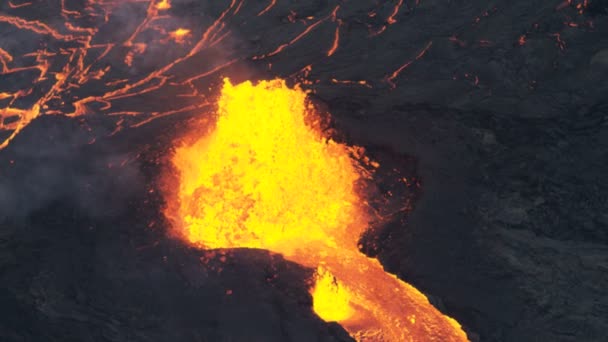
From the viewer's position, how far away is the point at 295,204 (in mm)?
4730

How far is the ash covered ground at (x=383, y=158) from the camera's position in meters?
3.83

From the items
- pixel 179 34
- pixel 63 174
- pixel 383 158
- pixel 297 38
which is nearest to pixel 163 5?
pixel 179 34

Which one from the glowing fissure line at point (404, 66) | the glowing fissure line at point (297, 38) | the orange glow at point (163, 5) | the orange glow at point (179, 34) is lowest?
the glowing fissure line at point (404, 66)

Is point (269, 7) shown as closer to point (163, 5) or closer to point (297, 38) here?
point (297, 38)

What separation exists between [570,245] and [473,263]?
80 centimetres

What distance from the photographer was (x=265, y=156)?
16.4ft

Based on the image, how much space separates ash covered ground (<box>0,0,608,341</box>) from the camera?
3.83m

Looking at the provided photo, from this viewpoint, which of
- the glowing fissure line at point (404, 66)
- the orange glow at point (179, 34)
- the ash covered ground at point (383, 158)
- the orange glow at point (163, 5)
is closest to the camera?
the ash covered ground at point (383, 158)

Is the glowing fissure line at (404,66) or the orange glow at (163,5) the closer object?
the glowing fissure line at (404,66)

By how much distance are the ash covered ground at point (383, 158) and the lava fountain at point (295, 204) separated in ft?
0.70

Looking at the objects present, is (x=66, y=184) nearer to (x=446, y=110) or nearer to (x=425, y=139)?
(x=425, y=139)

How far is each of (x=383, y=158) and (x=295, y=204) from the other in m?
1.02

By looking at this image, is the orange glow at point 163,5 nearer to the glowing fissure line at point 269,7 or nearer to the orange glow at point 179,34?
the orange glow at point 179,34

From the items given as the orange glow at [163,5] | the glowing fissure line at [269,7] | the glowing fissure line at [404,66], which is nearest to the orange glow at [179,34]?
the orange glow at [163,5]
